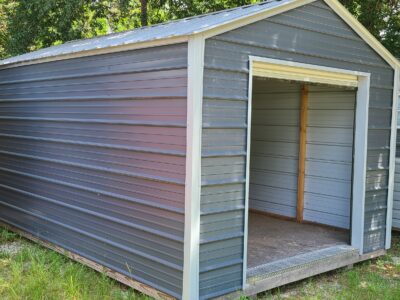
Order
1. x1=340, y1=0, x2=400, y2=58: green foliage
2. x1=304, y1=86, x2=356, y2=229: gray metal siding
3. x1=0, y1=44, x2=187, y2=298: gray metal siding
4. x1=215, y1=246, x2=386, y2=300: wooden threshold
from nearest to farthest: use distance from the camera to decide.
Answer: x1=0, y1=44, x2=187, y2=298: gray metal siding → x1=215, y1=246, x2=386, y2=300: wooden threshold → x1=304, y1=86, x2=356, y2=229: gray metal siding → x1=340, y1=0, x2=400, y2=58: green foliage

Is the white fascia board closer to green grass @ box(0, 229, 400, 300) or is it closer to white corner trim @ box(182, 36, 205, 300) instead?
white corner trim @ box(182, 36, 205, 300)

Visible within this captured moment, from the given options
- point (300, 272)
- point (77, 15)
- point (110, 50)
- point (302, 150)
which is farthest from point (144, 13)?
point (300, 272)

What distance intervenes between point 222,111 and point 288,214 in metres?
3.52

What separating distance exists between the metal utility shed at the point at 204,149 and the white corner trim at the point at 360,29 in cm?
1

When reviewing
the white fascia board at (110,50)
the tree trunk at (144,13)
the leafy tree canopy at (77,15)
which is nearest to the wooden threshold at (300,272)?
the white fascia board at (110,50)

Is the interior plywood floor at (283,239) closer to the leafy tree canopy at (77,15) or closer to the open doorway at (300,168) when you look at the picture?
the open doorway at (300,168)

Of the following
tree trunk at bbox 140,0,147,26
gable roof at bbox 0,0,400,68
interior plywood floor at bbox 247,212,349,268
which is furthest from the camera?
tree trunk at bbox 140,0,147,26

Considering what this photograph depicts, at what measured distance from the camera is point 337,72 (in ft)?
16.7

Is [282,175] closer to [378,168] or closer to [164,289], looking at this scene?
[378,168]

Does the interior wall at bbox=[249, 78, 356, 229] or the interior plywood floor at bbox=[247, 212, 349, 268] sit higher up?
the interior wall at bbox=[249, 78, 356, 229]

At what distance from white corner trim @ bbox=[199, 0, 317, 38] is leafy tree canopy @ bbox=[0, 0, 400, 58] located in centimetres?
662

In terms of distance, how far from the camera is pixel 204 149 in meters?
3.89

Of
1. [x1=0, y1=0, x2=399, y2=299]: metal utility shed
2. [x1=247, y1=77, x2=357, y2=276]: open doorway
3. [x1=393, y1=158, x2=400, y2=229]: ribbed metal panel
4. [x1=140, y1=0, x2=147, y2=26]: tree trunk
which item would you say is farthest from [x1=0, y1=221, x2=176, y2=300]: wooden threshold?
[x1=140, y1=0, x2=147, y2=26]: tree trunk

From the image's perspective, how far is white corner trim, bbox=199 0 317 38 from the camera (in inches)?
152
